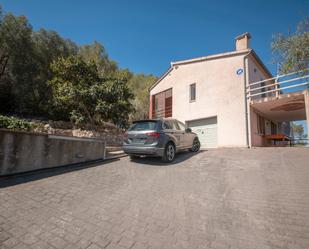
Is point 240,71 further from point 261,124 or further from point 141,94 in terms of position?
point 141,94

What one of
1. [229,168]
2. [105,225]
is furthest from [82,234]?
[229,168]

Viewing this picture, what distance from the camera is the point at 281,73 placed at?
8.79m

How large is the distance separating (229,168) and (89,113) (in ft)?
34.9

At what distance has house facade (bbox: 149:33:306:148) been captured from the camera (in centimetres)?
1015

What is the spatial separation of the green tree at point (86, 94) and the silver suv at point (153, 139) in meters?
5.70

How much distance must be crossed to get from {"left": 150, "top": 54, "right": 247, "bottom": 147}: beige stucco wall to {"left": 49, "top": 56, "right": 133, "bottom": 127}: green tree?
447cm

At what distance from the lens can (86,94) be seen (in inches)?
465

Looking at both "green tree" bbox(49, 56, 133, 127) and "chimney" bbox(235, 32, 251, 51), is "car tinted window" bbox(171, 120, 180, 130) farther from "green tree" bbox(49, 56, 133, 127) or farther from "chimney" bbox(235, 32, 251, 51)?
"chimney" bbox(235, 32, 251, 51)

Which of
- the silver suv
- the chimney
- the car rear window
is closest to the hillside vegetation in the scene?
the car rear window

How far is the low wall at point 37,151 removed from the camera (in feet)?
16.8

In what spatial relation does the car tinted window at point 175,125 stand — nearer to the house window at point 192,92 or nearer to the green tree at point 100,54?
the house window at point 192,92

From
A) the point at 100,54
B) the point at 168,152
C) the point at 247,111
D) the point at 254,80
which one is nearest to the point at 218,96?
the point at 247,111

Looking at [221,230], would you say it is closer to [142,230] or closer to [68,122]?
[142,230]

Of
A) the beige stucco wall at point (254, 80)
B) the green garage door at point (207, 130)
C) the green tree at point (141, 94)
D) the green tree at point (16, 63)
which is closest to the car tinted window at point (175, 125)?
the green garage door at point (207, 130)
